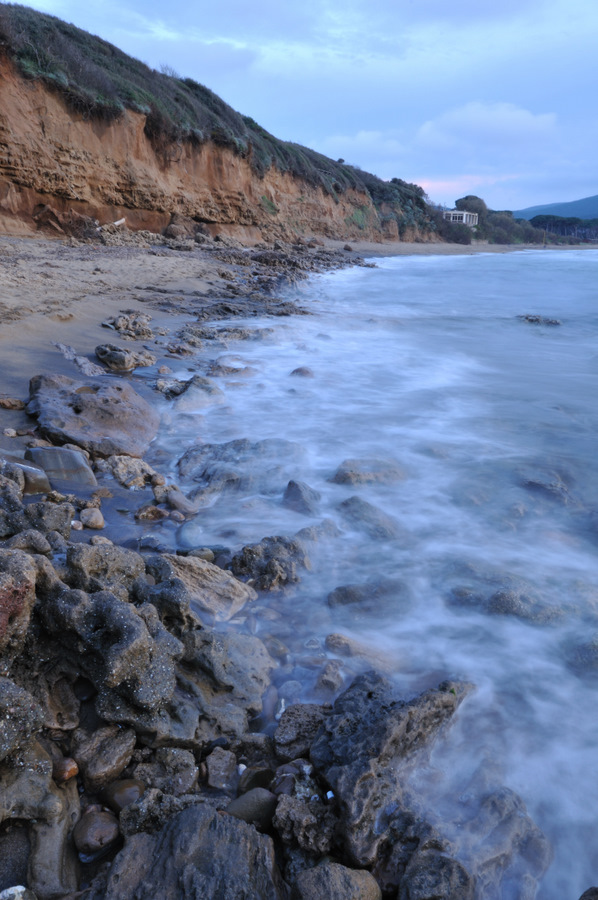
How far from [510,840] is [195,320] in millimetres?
7022

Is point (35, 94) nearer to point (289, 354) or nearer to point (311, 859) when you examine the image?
point (289, 354)

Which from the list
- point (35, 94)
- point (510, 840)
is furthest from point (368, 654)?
point (35, 94)

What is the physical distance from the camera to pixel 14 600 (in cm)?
154

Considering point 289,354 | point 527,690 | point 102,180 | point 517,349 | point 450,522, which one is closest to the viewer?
point 527,690

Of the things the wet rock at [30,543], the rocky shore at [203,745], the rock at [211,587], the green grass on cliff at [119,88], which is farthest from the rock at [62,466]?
the green grass on cliff at [119,88]

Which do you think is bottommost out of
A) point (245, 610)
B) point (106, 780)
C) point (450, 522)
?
point (450, 522)

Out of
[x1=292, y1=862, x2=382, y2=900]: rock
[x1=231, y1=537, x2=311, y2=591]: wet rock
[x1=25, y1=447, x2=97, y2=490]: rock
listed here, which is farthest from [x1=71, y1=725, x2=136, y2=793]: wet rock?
[x1=25, y1=447, x2=97, y2=490]: rock

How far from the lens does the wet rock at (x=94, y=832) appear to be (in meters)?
1.39

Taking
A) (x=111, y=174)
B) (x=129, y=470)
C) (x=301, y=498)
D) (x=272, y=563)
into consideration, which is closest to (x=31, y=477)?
(x=129, y=470)

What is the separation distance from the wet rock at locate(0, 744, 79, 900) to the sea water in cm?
91

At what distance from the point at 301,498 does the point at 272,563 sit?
0.80 meters

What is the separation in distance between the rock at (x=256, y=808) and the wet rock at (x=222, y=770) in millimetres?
85

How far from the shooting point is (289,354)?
23.1 feet

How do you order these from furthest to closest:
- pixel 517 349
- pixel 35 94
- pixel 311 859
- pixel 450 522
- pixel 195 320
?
pixel 35 94
pixel 517 349
pixel 195 320
pixel 450 522
pixel 311 859
